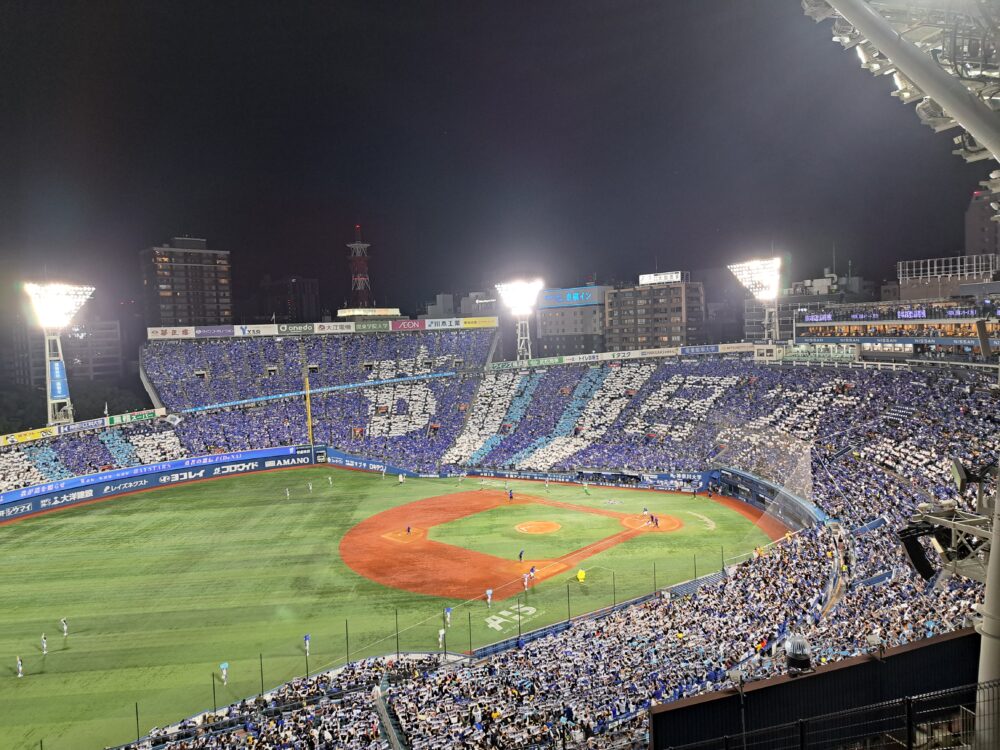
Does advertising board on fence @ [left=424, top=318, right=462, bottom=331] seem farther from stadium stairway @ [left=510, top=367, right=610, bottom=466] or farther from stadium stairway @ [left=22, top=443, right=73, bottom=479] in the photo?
stadium stairway @ [left=22, top=443, right=73, bottom=479]

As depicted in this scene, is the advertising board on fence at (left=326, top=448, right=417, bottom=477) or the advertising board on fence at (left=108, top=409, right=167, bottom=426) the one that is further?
the advertising board on fence at (left=108, top=409, right=167, bottom=426)

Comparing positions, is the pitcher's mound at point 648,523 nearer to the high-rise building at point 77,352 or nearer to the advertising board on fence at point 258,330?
the advertising board on fence at point 258,330

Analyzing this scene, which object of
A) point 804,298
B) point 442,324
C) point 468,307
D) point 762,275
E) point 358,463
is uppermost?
point 468,307

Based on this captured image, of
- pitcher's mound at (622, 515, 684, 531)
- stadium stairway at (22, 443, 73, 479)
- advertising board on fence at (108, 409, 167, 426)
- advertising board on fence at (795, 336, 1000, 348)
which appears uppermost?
advertising board on fence at (795, 336, 1000, 348)

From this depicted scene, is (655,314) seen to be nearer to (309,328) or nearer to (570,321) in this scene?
(570,321)

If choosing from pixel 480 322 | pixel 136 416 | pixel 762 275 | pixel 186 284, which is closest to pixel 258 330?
pixel 136 416

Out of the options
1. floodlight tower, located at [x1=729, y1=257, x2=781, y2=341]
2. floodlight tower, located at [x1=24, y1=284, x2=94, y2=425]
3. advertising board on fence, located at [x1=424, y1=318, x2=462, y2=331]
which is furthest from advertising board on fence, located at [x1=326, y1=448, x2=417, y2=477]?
floodlight tower, located at [x1=729, y1=257, x2=781, y2=341]
